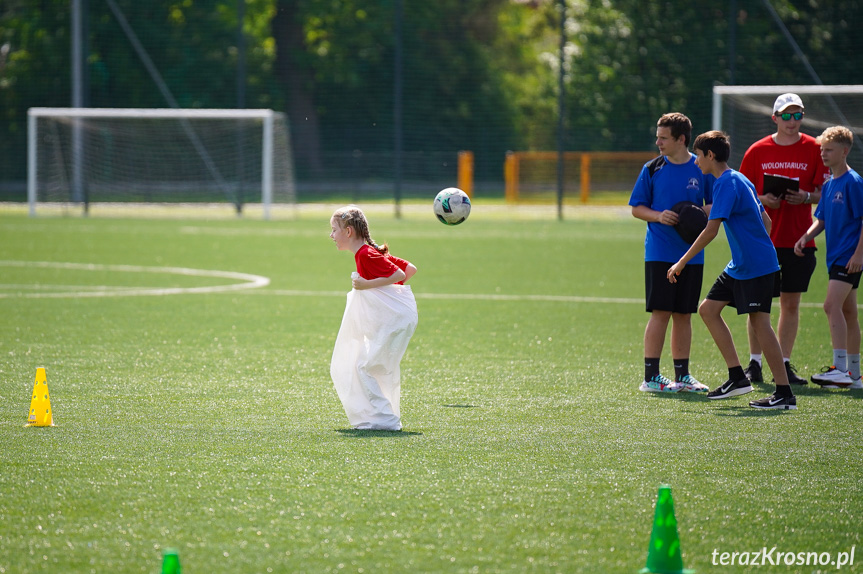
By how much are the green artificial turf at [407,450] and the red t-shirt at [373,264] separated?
2.96 ft

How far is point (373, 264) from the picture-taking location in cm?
598

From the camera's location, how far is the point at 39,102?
117 feet

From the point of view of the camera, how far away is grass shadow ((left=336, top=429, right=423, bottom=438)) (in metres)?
5.86

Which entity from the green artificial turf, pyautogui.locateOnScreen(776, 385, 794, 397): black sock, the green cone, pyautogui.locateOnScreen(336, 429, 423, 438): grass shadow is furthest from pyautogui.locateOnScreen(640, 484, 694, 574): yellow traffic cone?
pyautogui.locateOnScreen(776, 385, 794, 397): black sock

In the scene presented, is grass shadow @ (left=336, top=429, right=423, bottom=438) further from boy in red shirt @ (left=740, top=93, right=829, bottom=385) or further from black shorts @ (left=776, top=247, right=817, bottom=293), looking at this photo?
black shorts @ (left=776, top=247, right=817, bottom=293)

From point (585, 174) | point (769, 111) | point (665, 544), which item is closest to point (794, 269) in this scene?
point (665, 544)

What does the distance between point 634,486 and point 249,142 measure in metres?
25.9

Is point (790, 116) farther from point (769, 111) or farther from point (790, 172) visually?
point (769, 111)

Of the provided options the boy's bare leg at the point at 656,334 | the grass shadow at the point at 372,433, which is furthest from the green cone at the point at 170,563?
the boy's bare leg at the point at 656,334

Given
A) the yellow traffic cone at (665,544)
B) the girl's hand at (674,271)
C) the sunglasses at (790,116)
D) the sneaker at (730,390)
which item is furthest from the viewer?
the sunglasses at (790,116)

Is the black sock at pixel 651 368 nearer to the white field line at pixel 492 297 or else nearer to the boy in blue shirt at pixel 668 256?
the boy in blue shirt at pixel 668 256

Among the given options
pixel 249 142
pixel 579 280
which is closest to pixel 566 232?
pixel 579 280

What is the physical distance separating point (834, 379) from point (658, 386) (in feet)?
4.28

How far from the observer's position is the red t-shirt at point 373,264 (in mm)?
5969
